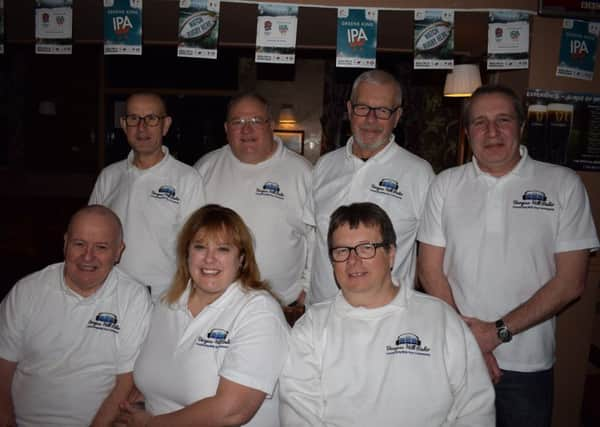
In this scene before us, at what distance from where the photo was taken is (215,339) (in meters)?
1.81

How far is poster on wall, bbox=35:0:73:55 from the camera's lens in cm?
287

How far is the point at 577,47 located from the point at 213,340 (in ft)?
8.04

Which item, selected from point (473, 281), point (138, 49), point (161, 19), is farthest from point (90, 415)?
point (161, 19)

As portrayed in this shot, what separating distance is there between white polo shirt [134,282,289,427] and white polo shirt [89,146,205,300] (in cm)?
83

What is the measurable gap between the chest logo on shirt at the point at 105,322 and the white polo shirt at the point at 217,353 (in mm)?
240

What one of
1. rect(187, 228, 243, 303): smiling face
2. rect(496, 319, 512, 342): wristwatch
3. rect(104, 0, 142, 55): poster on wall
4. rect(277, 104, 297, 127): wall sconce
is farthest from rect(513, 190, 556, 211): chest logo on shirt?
rect(277, 104, 297, 127): wall sconce

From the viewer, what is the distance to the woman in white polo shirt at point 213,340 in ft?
5.62

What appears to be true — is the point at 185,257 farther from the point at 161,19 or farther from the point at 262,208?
the point at 161,19

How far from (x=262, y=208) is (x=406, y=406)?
1516mm

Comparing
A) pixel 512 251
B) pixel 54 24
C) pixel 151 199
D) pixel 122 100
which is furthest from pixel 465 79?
pixel 122 100

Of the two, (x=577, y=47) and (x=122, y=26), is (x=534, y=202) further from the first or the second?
(x=122, y=26)

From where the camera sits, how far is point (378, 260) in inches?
68.8

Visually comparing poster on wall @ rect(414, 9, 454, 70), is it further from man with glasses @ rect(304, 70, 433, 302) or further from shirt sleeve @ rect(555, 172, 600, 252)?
shirt sleeve @ rect(555, 172, 600, 252)

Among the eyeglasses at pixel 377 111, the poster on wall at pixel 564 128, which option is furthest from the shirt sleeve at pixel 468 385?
the poster on wall at pixel 564 128
